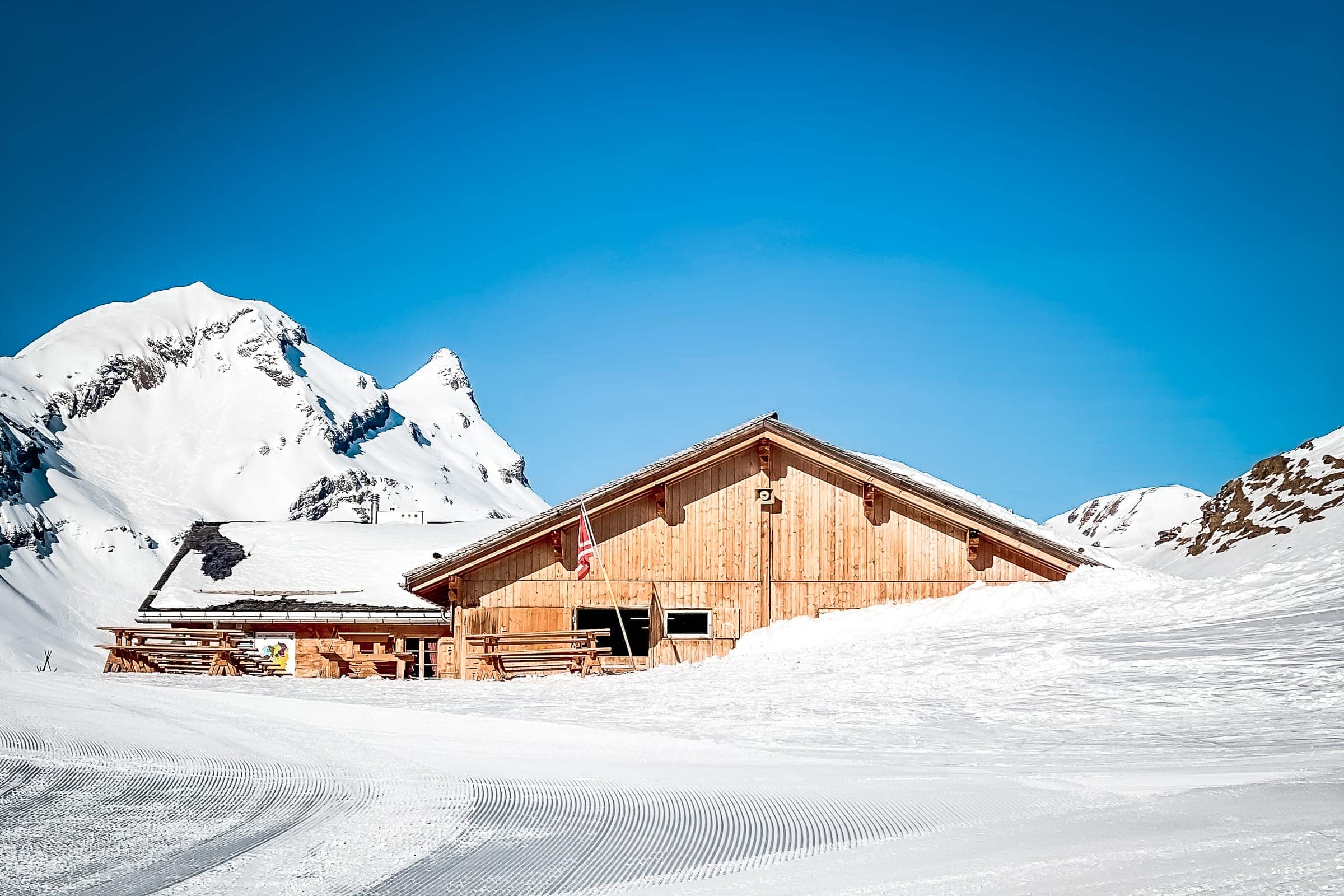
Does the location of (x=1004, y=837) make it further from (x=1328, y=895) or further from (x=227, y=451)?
(x=227, y=451)

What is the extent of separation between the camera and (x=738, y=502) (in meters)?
21.3

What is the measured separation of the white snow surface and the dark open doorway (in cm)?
430

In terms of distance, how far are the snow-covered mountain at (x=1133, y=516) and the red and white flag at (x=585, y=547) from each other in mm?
42555

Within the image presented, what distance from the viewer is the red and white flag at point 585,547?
19.8 metres

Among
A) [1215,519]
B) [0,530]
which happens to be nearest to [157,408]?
[0,530]

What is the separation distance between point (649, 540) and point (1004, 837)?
15850 mm

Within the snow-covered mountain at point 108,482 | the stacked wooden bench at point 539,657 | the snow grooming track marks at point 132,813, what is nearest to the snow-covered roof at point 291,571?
the stacked wooden bench at point 539,657

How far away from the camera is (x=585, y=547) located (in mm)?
19922

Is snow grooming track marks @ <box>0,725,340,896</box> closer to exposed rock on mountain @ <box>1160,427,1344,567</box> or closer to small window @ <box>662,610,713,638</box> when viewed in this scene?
small window @ <box>662,610,713,638</box>

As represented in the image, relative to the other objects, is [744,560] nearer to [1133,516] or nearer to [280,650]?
[280,650]

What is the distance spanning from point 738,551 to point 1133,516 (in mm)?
49542

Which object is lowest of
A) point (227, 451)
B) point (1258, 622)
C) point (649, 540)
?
point (1258, 622)

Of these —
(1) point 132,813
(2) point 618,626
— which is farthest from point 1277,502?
(1) point 132,813

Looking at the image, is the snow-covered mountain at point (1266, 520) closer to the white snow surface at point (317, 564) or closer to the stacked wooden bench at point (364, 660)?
the stacked wooden bench at point (364, 660)
